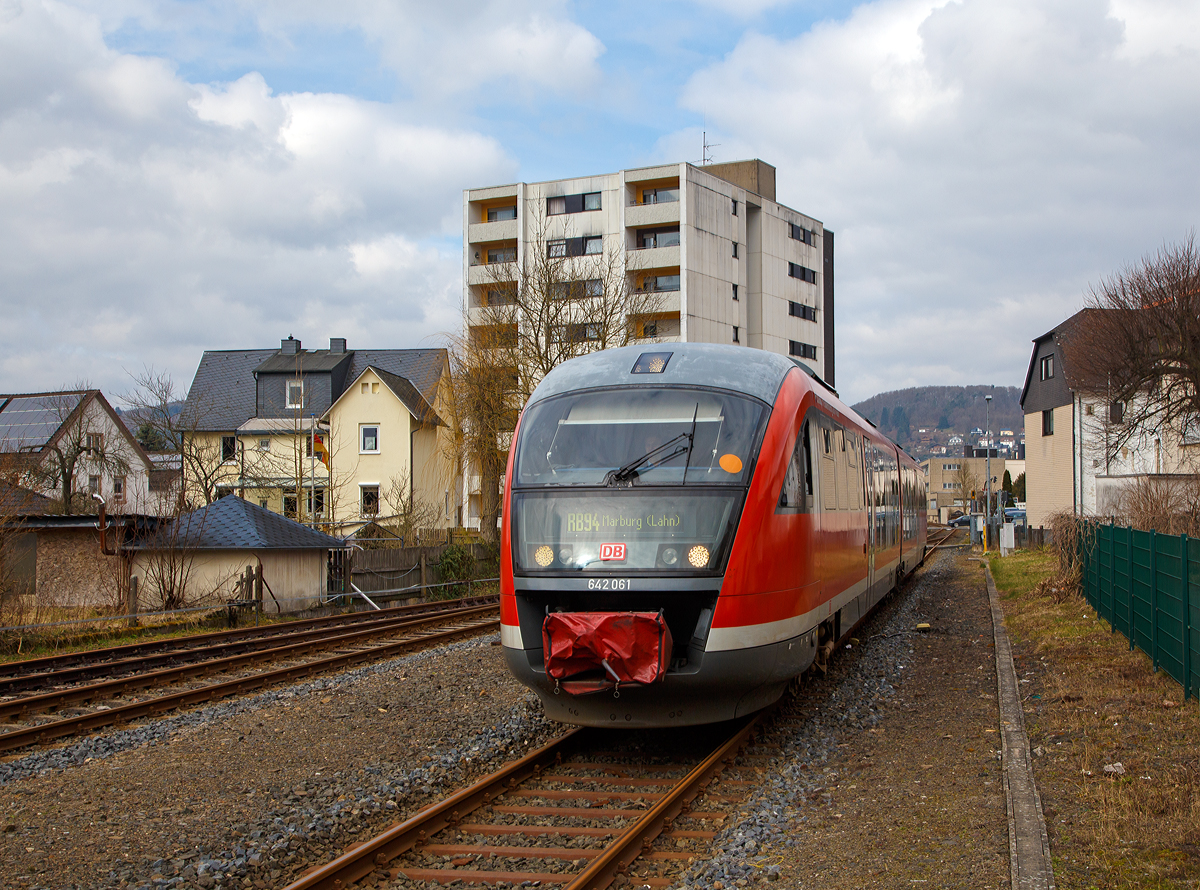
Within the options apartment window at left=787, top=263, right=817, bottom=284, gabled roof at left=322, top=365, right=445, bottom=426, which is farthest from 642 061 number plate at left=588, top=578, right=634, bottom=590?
apartment window at left=787, top=263, right=817, bottom=284

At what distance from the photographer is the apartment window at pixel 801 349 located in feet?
191

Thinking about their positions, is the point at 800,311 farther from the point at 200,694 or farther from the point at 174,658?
the point at 200,694

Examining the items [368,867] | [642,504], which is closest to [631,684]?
[642,504]

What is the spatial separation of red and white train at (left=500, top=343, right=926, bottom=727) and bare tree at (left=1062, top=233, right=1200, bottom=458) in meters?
24.2

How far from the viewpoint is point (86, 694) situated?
11.0m

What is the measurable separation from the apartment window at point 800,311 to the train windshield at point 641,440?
51668mm

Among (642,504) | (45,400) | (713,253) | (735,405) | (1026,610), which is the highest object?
(713,253)

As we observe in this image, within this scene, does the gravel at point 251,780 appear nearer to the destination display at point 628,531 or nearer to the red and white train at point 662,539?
the red and white train at point 662,539

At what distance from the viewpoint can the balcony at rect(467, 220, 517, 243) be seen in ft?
177

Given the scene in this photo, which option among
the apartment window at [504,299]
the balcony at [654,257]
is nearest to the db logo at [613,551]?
the apartment window at [504,299]

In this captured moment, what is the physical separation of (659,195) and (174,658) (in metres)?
40.8

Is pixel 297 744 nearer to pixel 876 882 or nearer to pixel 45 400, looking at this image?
pixel 876 882

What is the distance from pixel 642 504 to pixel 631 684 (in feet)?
4.38

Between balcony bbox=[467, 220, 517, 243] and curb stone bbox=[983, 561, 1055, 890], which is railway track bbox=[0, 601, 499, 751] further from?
balcony bbox=[467, 220, 517, 243]
